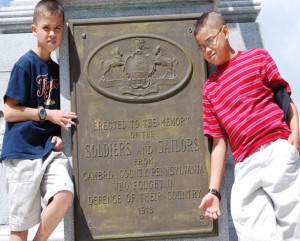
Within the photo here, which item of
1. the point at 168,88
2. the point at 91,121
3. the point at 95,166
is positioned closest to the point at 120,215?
the point at 95,166

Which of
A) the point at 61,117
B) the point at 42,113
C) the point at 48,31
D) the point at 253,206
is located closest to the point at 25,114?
the point at 42,113

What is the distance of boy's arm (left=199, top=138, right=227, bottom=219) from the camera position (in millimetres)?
4344

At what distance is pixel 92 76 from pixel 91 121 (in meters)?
0.35

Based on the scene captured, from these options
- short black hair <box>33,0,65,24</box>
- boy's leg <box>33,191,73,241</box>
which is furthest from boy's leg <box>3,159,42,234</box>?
short black hair <box>33,0,65,24</box>

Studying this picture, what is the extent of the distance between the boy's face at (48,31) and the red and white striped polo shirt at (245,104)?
118 centimetres

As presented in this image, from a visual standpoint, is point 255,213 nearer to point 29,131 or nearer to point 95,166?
point 95,166

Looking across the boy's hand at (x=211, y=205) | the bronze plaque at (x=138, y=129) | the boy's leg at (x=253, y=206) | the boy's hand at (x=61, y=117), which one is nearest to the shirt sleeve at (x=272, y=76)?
the boy's leg at (x=253, y=206)

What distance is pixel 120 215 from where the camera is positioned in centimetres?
467

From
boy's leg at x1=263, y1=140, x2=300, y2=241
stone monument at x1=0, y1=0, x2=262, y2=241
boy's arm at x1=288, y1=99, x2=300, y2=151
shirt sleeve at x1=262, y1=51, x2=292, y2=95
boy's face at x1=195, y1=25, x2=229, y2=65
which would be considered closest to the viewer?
boy's leg at x1=263, y1=140, x2=300, y2=241

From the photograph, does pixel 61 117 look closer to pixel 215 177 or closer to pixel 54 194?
pixel 54 194

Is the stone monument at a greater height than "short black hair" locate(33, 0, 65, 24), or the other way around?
"short black hair" locate(33, 0, 65, 24)

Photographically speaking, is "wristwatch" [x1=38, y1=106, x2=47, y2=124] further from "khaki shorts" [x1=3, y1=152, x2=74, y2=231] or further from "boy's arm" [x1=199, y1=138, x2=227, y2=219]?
"boy's arm" [x1=199, y1=138, x2=227, y2=219]

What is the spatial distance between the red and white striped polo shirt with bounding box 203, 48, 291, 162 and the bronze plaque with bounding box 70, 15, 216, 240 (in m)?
0.38

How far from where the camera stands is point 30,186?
433 centimetres
